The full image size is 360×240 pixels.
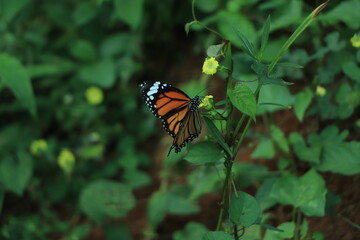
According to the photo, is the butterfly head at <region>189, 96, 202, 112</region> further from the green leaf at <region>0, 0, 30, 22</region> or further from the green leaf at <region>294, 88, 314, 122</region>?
the green leaf at <region>0, 0, 30, 22</region>

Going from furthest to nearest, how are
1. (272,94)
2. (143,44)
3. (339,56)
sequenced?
(143,44) → (272,94) → (339,56)

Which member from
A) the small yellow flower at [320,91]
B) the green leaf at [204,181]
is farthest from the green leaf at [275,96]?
the green leaf at [204,181]

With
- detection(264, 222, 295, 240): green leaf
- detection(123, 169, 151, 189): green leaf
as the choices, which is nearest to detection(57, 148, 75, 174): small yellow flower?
detection(123, 169, 151, 189): green leaf

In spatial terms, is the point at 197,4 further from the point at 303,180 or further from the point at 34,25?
the point at 303,180

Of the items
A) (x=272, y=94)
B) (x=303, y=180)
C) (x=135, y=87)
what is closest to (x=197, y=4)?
(x=135, y=87)

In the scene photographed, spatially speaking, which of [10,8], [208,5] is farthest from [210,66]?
[10,8]
